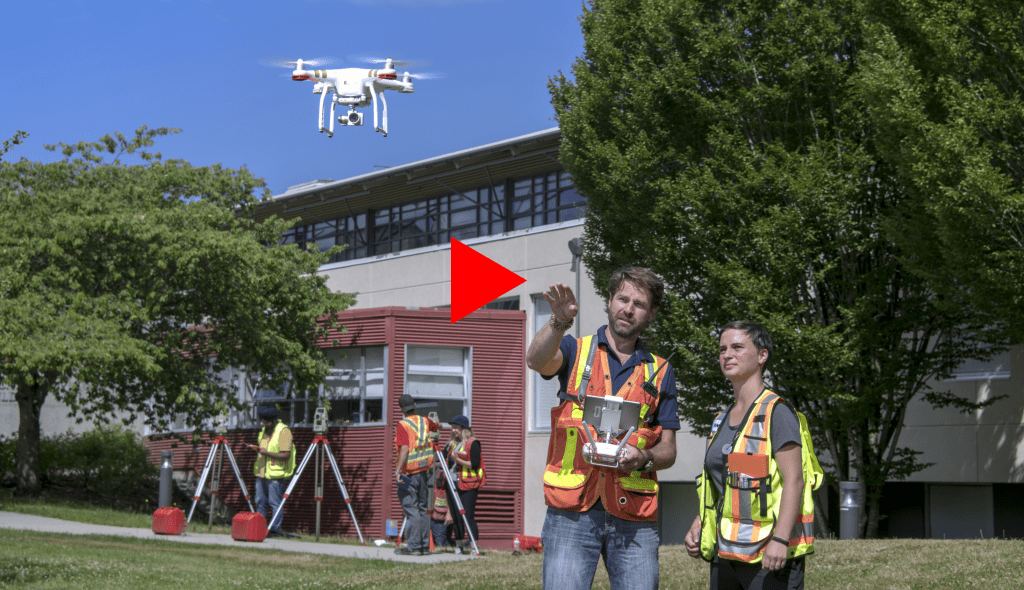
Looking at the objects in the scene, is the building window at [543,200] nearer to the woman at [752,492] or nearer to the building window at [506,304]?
the building window at [506,304]

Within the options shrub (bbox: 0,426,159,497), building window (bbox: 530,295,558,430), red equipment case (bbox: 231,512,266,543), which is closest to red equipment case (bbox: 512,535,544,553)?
red equipment case (bbox: 231,512,266,543)

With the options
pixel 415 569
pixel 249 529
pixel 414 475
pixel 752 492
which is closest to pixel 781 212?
pixel 414 475

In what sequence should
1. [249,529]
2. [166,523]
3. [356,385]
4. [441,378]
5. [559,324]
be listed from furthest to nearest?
[356,385] < [441,378] < [166,523] < [249,529] < [559,324]

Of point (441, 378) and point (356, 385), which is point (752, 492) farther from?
point (356, 385)

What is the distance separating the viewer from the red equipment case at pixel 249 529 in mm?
15086

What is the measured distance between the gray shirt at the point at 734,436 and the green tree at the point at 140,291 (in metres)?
15.8

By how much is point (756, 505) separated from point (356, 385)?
18.7 metres

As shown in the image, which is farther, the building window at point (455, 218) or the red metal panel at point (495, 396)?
the building window at point (455, 218)

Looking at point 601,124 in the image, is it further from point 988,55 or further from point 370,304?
point 370,304

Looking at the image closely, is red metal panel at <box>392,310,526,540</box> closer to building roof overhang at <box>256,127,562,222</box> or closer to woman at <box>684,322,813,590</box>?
building roof overhang at <box>256,127,562,222</box>

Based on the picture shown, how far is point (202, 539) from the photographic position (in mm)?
15250

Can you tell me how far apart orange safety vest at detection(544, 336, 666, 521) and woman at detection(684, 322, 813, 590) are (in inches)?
13.0

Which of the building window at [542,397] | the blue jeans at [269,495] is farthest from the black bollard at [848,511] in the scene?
the building window at [542,397]

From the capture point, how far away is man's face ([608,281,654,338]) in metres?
4.53
